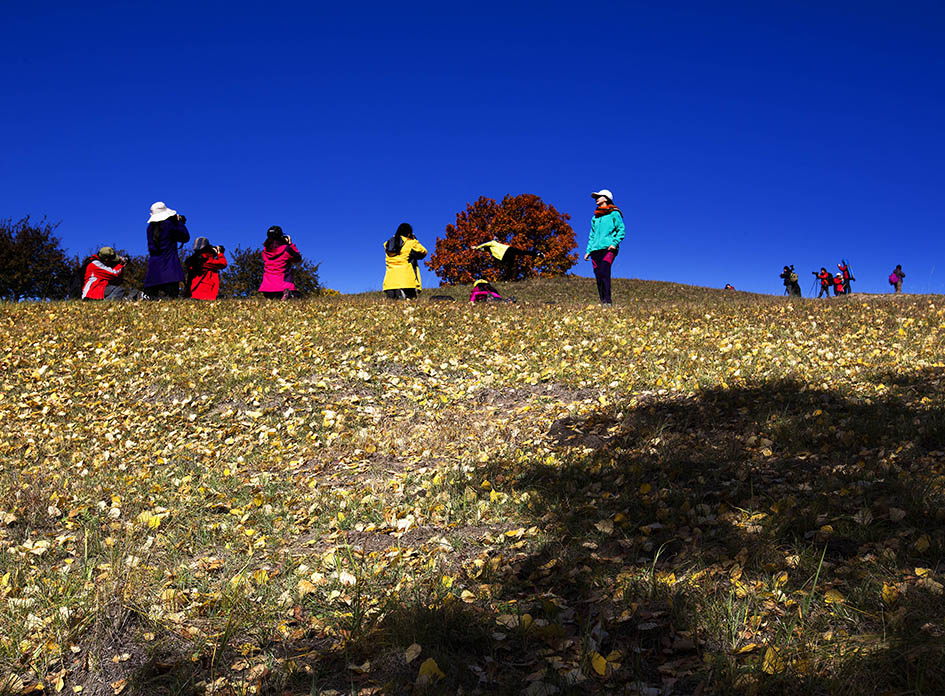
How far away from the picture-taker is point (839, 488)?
20.8 feet

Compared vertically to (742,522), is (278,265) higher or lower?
higher

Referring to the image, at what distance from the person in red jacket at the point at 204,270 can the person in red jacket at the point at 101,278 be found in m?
1.94

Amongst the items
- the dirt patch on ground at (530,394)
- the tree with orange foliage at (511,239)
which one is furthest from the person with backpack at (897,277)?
the dirt patch on ground at (530,394)

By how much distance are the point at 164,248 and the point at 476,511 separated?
14625mm

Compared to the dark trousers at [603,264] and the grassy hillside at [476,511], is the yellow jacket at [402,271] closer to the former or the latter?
the dark trousers at [603,264]

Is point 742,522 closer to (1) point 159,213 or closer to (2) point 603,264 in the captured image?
(2) point 603,264

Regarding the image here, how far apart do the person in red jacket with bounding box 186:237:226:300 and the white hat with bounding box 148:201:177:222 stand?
2.16m

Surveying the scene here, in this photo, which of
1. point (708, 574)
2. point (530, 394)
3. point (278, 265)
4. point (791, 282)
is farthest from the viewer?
point (791, 282)

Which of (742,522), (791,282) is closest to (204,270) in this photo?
(742,522)

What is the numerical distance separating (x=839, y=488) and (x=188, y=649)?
20.2 feet

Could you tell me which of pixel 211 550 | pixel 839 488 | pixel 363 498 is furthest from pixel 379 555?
pixel 839 488

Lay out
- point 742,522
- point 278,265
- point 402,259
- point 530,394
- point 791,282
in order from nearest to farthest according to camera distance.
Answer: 1. point 742,522
2. point 530,394
3. point 402,259
4. point 278,265
5. point 791,282

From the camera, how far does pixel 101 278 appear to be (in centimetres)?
1889

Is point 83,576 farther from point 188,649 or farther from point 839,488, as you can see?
point 839,488
